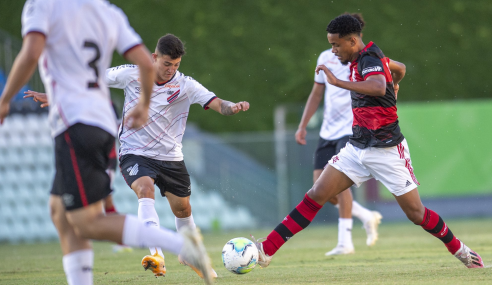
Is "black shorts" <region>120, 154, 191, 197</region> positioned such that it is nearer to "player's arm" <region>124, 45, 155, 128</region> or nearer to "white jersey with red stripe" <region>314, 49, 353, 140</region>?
"player's arm" <region>124, 45, 155, 128</region>

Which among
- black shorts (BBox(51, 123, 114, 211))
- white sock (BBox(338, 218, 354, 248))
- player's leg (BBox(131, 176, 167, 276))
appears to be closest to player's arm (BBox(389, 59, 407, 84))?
player's leg (BBox(131, 176, 167, 276))

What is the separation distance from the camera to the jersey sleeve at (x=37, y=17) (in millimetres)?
3450

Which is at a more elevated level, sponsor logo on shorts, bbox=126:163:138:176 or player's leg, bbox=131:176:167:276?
sponsor logo on shorts, bbox=126:163:138:176

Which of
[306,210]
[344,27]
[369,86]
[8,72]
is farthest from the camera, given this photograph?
[8,72]

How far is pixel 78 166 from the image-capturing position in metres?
3.49

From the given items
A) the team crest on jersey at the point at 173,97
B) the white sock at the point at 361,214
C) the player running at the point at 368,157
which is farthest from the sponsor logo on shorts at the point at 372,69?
the white sock at the point at 361,214

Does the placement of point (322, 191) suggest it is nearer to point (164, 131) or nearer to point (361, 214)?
point (164, 131)

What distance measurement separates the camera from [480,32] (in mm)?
18844

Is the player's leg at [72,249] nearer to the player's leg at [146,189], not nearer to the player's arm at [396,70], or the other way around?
the player's leg at [146,189]

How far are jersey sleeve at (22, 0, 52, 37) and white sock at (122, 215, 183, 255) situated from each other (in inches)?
45.2

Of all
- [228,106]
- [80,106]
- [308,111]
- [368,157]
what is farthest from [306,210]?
[80,106]

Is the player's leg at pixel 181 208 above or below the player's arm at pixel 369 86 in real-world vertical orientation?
below

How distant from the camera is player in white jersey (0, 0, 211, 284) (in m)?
3.48

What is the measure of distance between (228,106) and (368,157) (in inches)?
48.7
